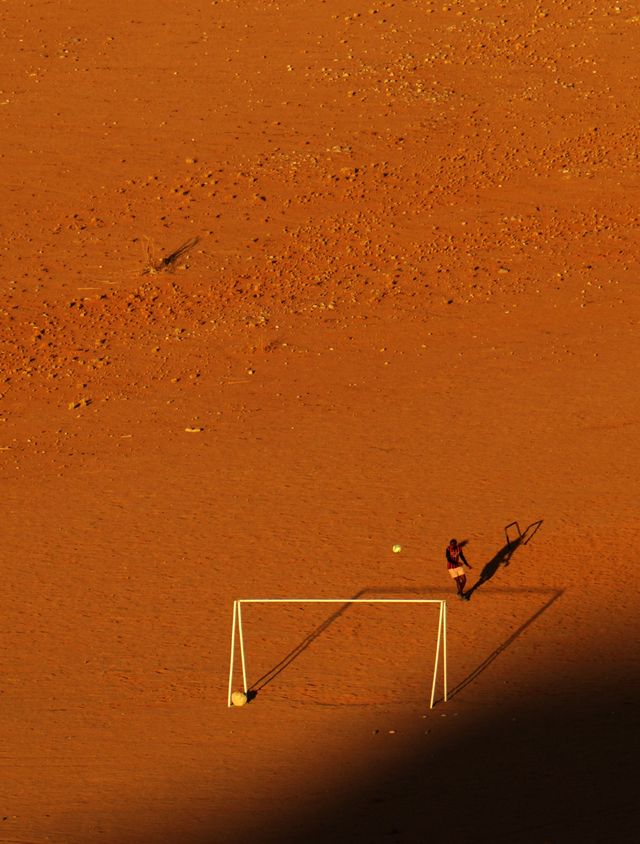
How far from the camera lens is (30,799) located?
1315cm

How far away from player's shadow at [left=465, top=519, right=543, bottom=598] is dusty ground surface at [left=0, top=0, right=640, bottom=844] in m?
0.09

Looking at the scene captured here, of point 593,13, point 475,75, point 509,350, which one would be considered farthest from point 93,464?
point 593,13

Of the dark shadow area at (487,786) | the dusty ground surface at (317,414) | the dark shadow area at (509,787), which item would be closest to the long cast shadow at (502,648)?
the dusty ground surface at (317,414)

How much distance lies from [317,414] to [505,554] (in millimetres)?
4842

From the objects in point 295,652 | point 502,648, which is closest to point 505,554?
point 502,648

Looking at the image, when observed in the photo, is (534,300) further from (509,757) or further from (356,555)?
(509,757)

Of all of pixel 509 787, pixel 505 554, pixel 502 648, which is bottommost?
pixel 509 787

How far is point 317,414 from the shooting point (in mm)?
21766

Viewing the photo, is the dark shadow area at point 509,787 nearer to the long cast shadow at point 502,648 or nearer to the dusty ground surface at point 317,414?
the dusty ground surface at point 317,414

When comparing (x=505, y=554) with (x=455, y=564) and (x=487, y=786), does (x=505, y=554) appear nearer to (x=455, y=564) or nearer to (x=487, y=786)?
(x=455, y=564)

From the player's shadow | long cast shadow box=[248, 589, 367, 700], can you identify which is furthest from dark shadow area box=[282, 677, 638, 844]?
the player's shadow

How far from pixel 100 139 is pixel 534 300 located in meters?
9.48

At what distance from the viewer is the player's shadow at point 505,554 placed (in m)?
17.2

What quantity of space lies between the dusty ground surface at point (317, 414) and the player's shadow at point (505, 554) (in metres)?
0.09
